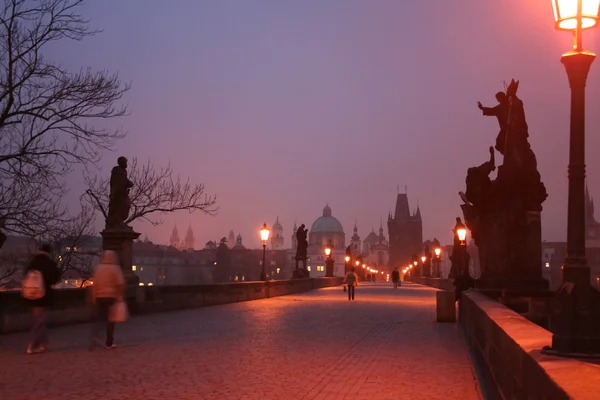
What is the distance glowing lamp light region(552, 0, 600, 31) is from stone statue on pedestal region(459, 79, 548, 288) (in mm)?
10191

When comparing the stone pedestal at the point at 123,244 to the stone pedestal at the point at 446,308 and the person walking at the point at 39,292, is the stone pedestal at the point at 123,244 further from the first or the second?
the stone pedestal at the point at 446,308

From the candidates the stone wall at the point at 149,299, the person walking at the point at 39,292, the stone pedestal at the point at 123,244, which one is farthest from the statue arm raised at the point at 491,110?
the person walking at the point at 39,292

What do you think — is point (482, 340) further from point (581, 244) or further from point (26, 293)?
point (26, 293)

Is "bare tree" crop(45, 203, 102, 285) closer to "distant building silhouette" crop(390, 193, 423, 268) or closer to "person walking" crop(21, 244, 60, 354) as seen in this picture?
"person walking" crop(21, 244, 60, 354)

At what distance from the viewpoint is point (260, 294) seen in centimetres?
3203

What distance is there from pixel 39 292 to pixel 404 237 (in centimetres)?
17889

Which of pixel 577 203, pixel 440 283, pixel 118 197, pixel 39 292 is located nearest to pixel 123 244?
pixel 118 197

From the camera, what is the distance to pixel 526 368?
15.1 feet

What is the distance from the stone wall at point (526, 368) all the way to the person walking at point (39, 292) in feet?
21.3

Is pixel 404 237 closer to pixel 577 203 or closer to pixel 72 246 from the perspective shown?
pixel 72 246

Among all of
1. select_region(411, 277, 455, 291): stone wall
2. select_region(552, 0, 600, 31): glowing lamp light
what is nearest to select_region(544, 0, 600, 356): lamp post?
select_region(552, 0, 600, 31): glowing lamp light

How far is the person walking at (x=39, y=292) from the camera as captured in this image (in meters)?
11.0

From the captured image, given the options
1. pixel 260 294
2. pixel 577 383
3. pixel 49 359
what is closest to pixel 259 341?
pixel 49 359

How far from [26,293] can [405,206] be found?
189 m
